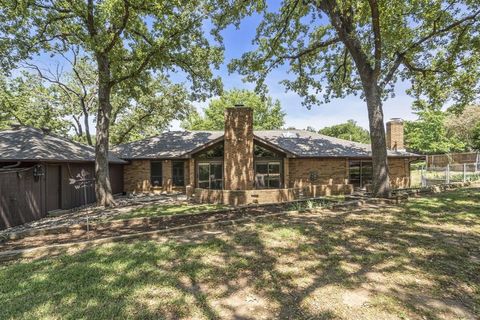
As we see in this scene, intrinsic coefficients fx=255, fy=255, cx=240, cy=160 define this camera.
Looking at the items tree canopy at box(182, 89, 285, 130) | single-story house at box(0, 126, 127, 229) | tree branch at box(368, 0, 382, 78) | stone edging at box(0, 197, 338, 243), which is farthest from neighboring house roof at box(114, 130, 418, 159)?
tree canopy at box(182, 89, 285, 130)

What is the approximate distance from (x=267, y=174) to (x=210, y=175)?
4.14 m

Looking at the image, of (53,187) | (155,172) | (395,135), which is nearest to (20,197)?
(53,187)

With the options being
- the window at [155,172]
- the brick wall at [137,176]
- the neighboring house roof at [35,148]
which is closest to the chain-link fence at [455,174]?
the window at [155,172]

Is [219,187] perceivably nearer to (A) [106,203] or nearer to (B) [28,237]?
(A) [106,203]

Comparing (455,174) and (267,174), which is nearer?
(267,174)

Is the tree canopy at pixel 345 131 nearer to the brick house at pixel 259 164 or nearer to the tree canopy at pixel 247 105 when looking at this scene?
the tree canopy at pixel 247 105

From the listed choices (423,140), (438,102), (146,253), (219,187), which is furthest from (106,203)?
(423,140)

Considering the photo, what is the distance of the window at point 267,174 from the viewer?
18.2 m

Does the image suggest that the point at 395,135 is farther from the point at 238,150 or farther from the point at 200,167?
the point at 200,167

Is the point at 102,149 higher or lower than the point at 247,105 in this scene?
lower

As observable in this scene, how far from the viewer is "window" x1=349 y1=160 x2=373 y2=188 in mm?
19438

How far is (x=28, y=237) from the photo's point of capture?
310 inches

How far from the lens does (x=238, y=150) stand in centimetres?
1502

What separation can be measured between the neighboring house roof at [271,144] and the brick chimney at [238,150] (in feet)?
7.22
